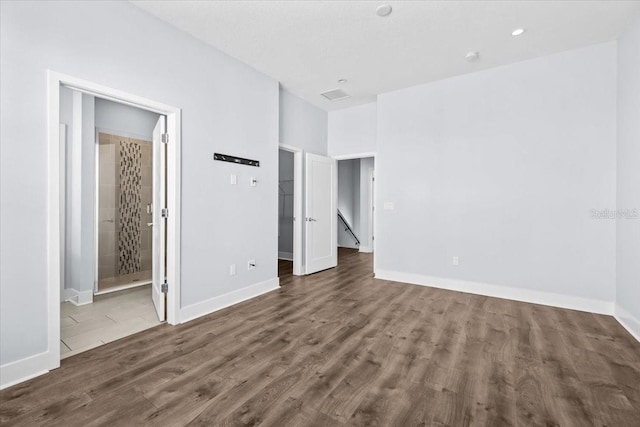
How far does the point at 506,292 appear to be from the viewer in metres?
3.87

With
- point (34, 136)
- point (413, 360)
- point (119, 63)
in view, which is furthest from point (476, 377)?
point (119, 63)

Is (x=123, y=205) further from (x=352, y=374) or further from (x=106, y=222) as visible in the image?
(x=352, y=374)

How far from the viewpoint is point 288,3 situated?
2648mm

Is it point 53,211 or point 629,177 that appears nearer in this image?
point 53,211

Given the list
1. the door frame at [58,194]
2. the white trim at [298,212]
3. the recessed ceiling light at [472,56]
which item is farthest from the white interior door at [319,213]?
the recessed ceiling light at [472,56]

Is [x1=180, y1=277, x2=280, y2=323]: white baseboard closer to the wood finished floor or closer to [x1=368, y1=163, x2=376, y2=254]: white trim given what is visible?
the wood finished floor

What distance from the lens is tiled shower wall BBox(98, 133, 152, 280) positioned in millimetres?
4324

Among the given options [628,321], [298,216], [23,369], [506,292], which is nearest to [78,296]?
[23,369]

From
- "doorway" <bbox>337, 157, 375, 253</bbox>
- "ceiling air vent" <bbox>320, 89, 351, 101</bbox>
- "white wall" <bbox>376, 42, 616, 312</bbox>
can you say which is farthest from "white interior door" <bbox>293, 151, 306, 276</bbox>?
"doorway" <bbox>337, 157, 375, 253</bbox>

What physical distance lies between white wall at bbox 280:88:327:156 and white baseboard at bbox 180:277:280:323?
7.48 ft

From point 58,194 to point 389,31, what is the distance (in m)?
3.38

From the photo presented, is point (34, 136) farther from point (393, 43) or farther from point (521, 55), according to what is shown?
point (521, 55)

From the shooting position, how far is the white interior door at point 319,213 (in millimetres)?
5094

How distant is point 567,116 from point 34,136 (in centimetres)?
530
